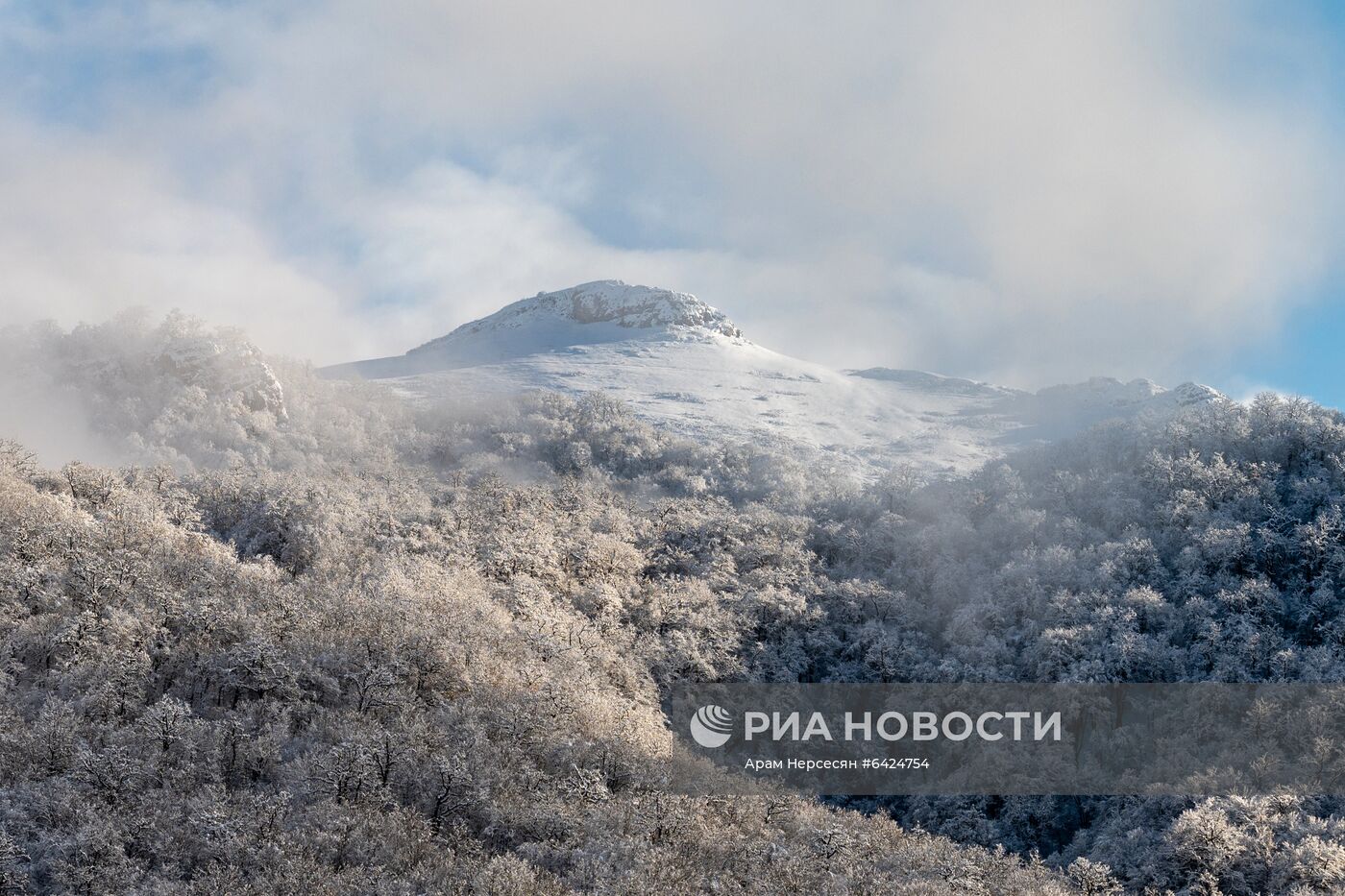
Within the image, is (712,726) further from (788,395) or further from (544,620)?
(788,395)

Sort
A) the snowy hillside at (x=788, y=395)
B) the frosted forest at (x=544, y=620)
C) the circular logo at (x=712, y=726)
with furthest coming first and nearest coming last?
the snowy hillside at (x=788, y=395) → the circular logo at (x=712, y=726) → the frosted forest at (x=544, y=620)

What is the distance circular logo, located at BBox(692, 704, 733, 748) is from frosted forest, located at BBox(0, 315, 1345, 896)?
392cm

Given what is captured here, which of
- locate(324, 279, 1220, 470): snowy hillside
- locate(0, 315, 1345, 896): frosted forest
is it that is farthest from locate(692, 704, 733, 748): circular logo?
locate(324, 279, 1220, 470): snowy hillside

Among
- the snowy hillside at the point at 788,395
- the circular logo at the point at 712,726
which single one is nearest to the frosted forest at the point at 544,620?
the circular logo at the point at 712,726

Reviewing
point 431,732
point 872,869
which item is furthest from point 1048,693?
point 431,732

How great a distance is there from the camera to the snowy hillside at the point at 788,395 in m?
135

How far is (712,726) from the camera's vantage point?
222 ft

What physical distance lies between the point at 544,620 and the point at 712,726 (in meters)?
16.0

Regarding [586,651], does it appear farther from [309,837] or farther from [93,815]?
[93,815]

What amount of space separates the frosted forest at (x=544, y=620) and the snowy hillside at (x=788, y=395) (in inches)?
649

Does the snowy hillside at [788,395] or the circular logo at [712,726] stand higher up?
the snowy hillside at [788,395]

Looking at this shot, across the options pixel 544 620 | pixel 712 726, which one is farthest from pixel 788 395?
pixel 544 620

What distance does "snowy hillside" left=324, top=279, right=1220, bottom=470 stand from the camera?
135375 millimetres

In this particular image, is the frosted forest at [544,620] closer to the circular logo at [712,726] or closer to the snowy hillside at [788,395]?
the circular logo at [712,726]
